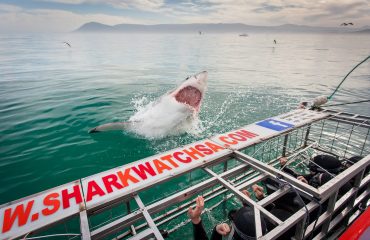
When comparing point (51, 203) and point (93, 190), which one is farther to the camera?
point (93, 190)

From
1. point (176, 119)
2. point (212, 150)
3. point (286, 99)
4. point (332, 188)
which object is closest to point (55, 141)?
point (176, 119)

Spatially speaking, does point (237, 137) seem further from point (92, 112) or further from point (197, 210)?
point (92, 112)

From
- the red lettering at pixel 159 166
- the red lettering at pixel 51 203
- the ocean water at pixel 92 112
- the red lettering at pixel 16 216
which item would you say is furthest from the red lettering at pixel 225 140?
the ocean water at pixel 92 112

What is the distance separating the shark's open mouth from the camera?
6.42 meters

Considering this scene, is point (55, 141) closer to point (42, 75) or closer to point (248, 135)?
point (248, 135)

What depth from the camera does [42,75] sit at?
18.7 m

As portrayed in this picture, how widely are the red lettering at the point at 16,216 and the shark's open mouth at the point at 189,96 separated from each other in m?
4.81

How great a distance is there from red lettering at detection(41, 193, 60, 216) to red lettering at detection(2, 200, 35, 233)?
0.12 m

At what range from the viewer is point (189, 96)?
6.49m

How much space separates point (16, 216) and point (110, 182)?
792mm

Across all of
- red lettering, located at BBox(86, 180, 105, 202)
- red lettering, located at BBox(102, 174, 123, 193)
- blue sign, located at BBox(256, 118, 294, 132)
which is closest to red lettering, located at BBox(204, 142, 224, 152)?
blue sign, located at BBox(256, 118, 294, 132)

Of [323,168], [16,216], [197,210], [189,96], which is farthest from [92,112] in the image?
[323,168]

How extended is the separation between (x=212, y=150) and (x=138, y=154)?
158 inches

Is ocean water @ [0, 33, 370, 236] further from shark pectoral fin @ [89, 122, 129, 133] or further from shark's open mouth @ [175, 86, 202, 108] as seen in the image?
shark's open mouth @ [175, 86, 202, 108]
